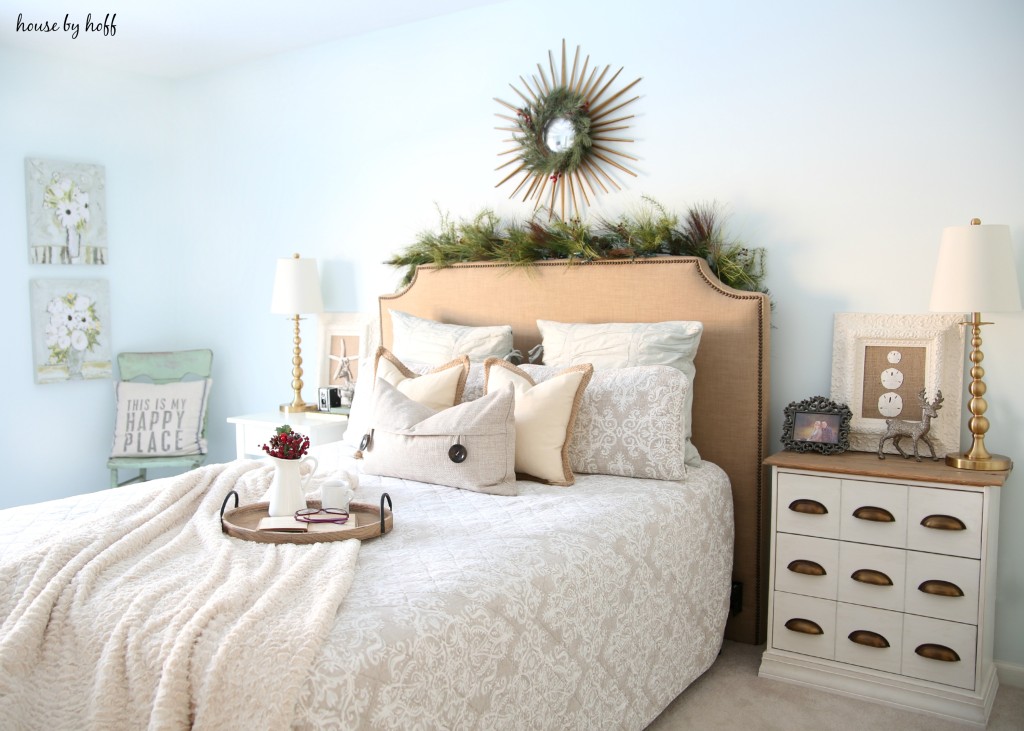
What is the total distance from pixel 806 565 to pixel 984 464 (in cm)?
59

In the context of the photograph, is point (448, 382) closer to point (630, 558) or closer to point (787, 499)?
point (630, 558)

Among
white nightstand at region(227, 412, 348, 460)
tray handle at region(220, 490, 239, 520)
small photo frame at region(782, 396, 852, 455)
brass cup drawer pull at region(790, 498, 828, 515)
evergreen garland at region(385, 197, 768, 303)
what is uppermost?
evergreen garland at region(385, 197, 768, 303)

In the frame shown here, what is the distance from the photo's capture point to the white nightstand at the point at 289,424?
3.62 metres

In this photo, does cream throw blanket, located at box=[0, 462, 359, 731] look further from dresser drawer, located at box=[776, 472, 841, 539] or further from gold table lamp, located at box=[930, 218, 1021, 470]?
gold table lamp, located at box=[930, 218, 1021, 470]

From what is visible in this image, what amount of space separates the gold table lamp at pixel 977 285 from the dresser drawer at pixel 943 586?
0.96 feet

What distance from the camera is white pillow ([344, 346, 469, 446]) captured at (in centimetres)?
282

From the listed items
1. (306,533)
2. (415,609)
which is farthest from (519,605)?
(306,533)

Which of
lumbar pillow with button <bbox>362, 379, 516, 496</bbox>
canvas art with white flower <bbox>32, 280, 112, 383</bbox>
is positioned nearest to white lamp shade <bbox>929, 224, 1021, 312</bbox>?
lumbar pillow with button <bbox>362, 379, 516, 496</bbox>

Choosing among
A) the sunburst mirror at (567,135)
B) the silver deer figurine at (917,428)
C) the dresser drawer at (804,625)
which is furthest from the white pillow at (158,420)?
the silver deer figurine at (917,428)

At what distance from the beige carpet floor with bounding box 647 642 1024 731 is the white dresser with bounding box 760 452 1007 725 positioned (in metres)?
0.05

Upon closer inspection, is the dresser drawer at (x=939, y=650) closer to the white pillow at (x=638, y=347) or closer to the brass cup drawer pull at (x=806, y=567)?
the brass cup drawer pull at (x=806, y=567)

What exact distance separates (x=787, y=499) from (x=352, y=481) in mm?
1337

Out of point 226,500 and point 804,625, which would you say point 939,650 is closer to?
point 804,625

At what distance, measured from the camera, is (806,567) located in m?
2.66
